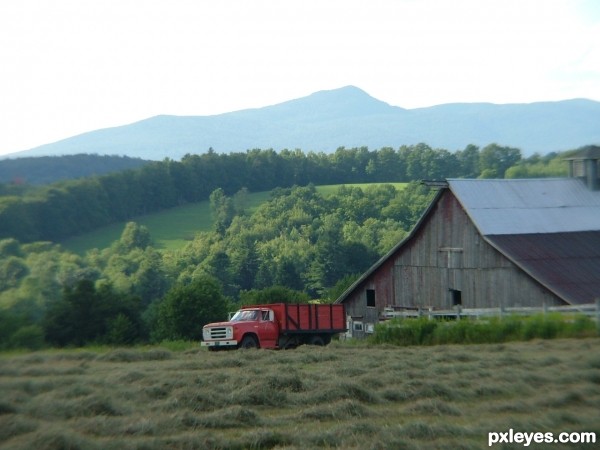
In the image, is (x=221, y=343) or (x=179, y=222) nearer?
(x=221, y=343)

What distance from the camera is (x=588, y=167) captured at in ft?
153

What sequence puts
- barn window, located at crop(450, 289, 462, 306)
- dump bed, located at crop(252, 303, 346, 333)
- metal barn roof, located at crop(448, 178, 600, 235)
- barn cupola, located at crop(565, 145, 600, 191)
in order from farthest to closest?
barn cupola, located at crop(565, 145, 600, 191) < barn window, located at crop(450, 289, 462, 306) < metal barn roof, located at crop(448, 178, 600, 235) < dump bed, located at crop(252, 303, 346, 333)

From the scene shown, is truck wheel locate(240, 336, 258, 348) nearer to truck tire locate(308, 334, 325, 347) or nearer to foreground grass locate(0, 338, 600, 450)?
truck tire locate(308, 334, 325, 347)

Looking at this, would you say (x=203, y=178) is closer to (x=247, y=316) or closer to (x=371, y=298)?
(x=371, y=298)

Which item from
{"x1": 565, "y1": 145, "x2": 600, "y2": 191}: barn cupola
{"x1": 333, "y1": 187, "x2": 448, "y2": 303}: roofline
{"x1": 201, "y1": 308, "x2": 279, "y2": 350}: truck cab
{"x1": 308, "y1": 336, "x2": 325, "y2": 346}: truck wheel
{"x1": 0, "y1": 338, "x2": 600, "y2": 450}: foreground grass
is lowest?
{"x1": 308, "y1": 336, "x2": 325, "y2": 346}: truck wheel

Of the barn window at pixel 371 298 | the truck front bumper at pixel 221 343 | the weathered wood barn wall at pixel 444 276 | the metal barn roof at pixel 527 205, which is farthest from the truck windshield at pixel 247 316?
the barn window at pixel 371 298

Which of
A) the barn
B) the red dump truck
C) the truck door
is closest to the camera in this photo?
the red dump truck

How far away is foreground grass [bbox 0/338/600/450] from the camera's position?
11.8m

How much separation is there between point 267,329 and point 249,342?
78 centimetres

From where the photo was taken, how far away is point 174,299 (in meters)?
50.7

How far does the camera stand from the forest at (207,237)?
21.0 metres

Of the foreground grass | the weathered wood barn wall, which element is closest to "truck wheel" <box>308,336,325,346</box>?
the weathered wood barn wall

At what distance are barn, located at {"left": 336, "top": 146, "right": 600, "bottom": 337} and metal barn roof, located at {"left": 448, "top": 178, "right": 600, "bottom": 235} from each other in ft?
0.15

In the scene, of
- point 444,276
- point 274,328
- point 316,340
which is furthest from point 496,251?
point 274,328
